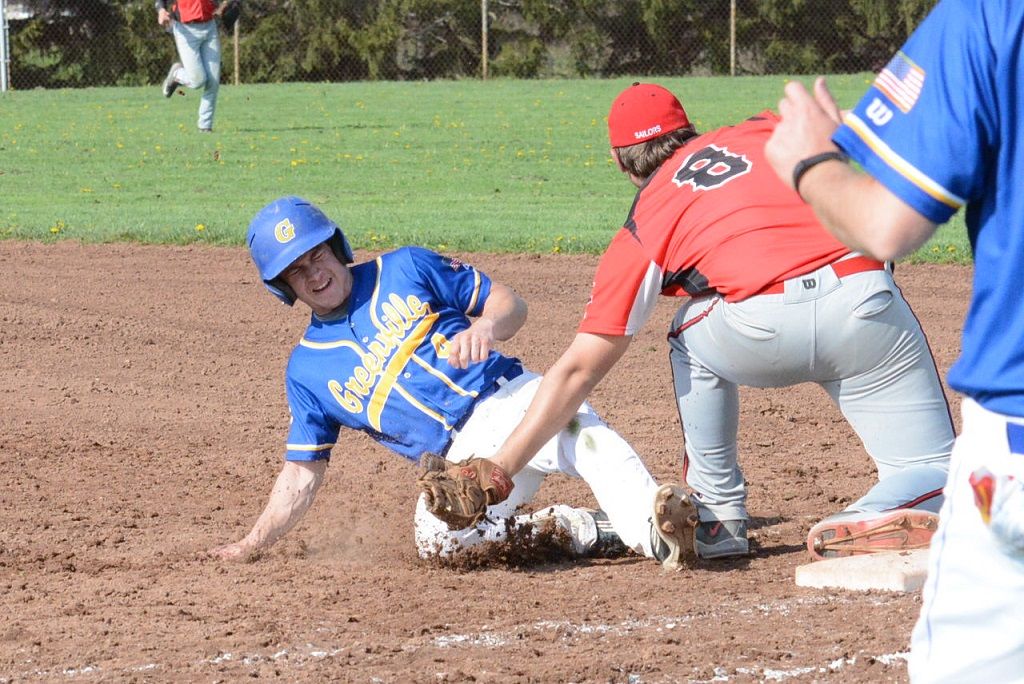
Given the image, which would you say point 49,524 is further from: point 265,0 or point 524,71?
point 265,0

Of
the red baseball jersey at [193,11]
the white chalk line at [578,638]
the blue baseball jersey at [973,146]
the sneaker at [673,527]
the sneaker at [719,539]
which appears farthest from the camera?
the red baseball jersey at [193,11]

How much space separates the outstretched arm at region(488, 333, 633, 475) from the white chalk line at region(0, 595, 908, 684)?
21.0 inches

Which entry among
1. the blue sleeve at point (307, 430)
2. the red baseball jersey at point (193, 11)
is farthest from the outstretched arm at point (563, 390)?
the red baseball jersey at point (193, 11)

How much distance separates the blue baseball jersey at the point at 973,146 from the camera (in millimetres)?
1929

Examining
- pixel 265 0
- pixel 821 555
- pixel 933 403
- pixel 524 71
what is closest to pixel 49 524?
pixel 821 555

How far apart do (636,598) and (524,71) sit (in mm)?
25204

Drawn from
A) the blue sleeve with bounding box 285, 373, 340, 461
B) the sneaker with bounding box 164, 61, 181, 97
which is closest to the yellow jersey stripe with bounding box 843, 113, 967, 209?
the blue sleeve with bounding box 285, 373, 340, 461

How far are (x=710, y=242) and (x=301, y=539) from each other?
6.07ft

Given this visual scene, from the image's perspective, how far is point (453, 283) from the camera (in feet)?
15.8

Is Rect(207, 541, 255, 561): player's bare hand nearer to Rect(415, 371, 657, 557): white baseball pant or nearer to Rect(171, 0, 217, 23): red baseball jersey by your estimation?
Rect(415, 371, 657, 557): white baseball pant

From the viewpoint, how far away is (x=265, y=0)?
30.1 metres

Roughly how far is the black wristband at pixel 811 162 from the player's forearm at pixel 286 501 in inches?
113

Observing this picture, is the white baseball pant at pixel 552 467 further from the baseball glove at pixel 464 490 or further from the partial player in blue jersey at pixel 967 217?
the partial player in blue jersey at pixel 967 217

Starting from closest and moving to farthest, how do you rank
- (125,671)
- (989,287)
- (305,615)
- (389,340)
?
(989,287) < (125,671) < (305,615) < (389,340)
